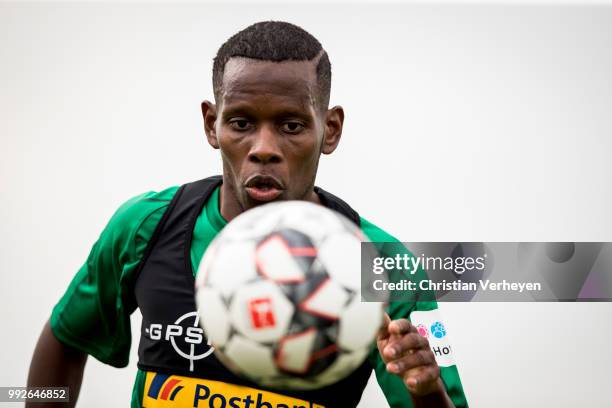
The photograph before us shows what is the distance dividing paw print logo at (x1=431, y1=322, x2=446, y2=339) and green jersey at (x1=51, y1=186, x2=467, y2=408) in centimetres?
1

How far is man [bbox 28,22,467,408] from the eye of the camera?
1829 mm

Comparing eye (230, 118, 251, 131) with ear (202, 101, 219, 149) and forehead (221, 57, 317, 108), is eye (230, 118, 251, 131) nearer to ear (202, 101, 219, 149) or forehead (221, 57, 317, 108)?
forehead (221, 57, 317, 108)

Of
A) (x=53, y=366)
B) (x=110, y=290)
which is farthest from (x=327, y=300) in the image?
(x=53, y=366)

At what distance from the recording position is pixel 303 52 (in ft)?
6.37

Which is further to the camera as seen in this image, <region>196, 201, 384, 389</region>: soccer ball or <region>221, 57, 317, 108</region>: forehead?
<region>221, 57, 317, 108</region>: forehead

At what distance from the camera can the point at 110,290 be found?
2.21 meters

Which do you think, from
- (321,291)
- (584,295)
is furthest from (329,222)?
(584,295)

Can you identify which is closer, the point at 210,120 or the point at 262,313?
the point at 262,313

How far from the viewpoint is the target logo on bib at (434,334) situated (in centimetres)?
204

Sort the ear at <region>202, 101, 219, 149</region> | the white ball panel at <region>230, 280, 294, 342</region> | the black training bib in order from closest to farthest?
the white ball panel at <region>230, 280, 294, 342</region>, the black training bib, the ear at <region>202, 101, 219, 149</region>

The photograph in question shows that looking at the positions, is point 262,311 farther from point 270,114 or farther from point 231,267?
point 270,114

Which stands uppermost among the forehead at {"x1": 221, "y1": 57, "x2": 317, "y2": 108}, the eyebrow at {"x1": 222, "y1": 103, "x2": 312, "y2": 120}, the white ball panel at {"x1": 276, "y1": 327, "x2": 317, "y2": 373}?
the forehead at {"x1": 221, "y1": 57, "x2": 317, "y2": 108}

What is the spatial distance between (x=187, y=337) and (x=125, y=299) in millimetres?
298

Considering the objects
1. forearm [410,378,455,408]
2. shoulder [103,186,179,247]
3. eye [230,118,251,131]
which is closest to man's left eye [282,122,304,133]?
eye [230,118,251,131]
